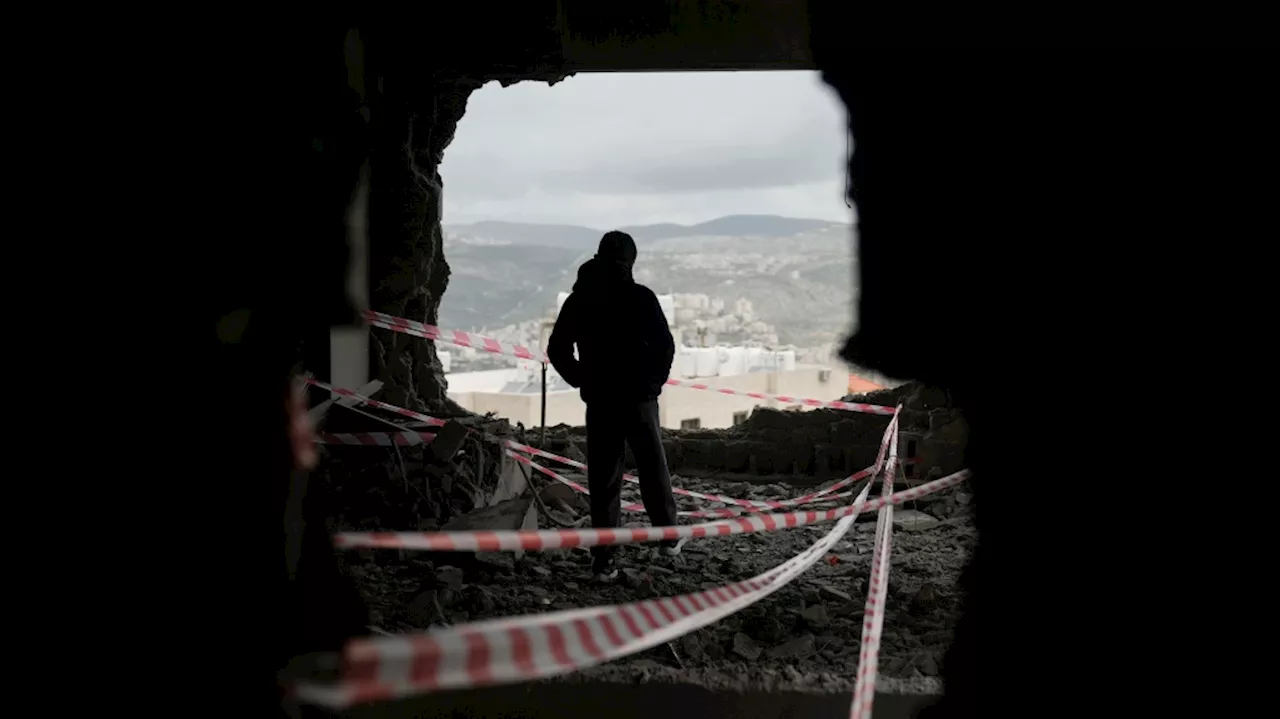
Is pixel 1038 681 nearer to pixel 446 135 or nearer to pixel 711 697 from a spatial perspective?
pixel 711 697

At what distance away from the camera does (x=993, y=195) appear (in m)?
2.74

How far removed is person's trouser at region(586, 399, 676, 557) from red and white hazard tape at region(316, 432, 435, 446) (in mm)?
1781

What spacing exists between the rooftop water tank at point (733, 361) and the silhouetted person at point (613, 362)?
639 inches

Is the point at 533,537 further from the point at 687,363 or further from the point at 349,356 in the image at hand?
the point at 687,363

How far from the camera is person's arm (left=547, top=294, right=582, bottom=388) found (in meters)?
5.35

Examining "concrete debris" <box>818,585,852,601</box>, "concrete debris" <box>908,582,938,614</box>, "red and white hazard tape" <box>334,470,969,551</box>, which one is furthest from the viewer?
"concrete debris" <box>818,585,852,601</box>

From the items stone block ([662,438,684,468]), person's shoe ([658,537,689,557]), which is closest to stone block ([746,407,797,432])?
stone block ([662,438,684,468])

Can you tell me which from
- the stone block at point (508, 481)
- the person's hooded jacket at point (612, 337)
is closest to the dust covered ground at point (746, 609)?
the stone block at point (508, 481)

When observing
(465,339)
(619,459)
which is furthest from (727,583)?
(465,339)

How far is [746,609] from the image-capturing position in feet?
16.0

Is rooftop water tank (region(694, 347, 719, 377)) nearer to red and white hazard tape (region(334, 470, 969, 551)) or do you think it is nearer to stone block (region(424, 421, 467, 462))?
stone block (region(424, 421, 467, 462))

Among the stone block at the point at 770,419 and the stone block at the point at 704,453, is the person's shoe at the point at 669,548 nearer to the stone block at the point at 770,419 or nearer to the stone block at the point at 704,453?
the stone block at the point at 704,453

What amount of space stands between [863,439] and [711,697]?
5.35m

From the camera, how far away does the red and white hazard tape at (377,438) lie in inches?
254
